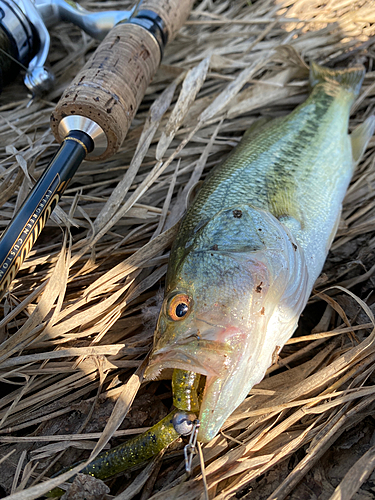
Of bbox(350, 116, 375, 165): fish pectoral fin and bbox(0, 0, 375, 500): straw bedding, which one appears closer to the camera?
bbox(0, 0, 375, 500): straw bedding

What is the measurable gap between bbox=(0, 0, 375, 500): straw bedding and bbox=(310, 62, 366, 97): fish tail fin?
17cm

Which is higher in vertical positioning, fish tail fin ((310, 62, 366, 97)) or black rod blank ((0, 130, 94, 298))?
fish tail fin ((310, 62, 366, 97))

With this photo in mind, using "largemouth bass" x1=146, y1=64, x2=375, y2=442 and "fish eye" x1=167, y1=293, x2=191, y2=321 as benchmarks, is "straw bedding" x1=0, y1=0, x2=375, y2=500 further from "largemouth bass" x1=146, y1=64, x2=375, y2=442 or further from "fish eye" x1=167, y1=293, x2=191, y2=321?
"fish eye" x1=167, y1=293, x2=191, y2=321

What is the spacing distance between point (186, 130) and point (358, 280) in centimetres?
190

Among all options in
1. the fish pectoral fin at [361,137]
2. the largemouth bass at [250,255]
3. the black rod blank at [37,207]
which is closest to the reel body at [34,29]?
the black rod blank at [37,207]

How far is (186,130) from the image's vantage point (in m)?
3.36

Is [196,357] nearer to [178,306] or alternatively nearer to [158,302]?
[178,306]

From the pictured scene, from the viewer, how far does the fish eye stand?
192cm

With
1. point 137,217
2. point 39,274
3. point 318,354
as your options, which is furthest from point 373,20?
point 39,274

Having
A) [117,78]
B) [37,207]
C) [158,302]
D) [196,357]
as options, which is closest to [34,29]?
[117,78]

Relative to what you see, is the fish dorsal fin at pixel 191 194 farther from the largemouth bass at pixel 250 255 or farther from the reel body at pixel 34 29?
the reel body at pixel 34 29

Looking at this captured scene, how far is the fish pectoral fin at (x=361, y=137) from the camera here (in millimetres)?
3244

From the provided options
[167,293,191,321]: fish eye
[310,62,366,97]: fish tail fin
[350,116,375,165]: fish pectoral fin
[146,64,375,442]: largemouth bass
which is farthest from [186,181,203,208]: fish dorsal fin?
[310,62,366,97]: fish tail fin

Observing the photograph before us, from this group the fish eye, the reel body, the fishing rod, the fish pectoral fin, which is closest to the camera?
the fish eye
